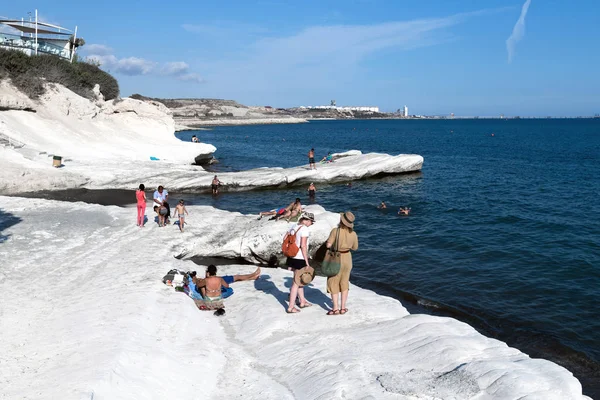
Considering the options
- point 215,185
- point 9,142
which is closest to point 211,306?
point 215,185

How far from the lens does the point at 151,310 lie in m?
10.6

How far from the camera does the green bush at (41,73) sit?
37.6 meters

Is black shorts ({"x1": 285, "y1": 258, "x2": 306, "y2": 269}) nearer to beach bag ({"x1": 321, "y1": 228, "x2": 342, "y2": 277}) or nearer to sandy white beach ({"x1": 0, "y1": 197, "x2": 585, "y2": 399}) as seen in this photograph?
beach bag ({"x1": 321, "y1": 228, "x2": 342, "y2": 277})

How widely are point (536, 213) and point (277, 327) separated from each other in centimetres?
2174

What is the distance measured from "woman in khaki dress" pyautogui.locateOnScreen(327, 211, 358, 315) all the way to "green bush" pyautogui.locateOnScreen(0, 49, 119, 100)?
3622 centimetres

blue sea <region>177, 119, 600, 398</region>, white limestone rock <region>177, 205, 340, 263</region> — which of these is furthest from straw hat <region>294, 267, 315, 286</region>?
white limestone rock <region>177, 205, 340, 263</region>

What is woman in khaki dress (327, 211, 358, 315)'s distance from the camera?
9727 mm

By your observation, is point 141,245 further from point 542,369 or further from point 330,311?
point 542,369

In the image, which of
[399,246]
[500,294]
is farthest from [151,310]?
[399,246]

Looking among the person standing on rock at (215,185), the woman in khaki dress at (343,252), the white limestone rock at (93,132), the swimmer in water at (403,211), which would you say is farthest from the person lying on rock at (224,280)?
the white limestone rock at (93,132)

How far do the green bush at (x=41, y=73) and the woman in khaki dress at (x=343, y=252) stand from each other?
1426 inches

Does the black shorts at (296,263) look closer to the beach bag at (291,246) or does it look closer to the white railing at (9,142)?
the beach bag at (291,246)

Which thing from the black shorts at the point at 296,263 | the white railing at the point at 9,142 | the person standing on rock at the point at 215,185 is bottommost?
the person standing on rock at the point at 215,185

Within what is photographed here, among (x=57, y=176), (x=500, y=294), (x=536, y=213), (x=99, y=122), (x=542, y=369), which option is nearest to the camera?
(x=542, y=369)
